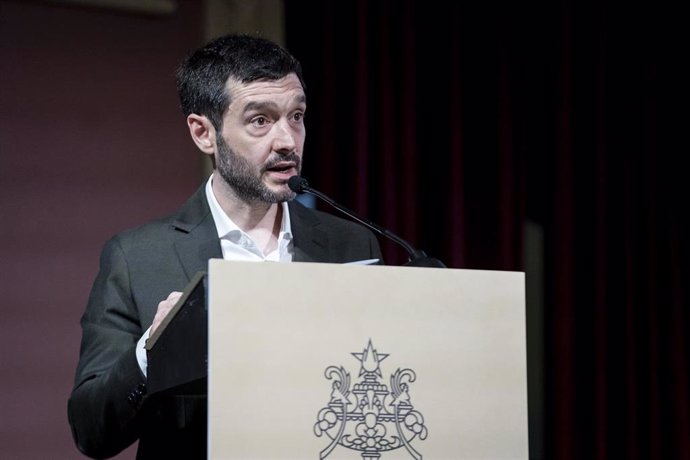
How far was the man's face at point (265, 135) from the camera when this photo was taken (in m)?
1.95

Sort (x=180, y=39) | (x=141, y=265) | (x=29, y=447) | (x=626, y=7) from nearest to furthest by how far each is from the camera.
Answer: (x=141, y=265), (x=29, y=447), (x=180, y=39), (x=626, y=7)

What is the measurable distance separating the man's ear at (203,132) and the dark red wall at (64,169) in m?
1.07

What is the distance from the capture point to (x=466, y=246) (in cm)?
347

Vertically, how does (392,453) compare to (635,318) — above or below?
below

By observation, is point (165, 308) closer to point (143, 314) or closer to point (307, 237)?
point (143, 314)

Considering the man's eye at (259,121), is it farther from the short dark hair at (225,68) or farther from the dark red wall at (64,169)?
the dark red wall at (64,169)

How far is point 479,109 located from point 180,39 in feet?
3.36

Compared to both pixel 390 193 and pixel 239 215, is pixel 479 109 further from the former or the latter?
pixel 239 215

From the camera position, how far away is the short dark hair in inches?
77.5

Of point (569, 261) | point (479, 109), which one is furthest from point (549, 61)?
point (569, 261)

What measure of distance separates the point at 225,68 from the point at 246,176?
212mm

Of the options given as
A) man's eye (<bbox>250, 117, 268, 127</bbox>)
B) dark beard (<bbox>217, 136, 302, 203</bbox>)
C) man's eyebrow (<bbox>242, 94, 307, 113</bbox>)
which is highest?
man's eyebrow (<bbox>242, 94, 307, 113</bbox>)

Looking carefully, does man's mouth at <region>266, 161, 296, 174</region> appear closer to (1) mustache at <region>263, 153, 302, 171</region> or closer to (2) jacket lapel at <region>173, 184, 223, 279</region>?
(1) mustache at <region>263, 153, 302, 171</region>

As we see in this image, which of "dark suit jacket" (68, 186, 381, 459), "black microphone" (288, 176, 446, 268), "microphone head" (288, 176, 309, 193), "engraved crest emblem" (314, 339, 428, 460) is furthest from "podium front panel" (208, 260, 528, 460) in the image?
"microphone head" (288, 176, 309, 193)
